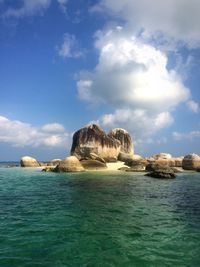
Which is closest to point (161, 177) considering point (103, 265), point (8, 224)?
point (8, 224)

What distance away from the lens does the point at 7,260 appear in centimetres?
970

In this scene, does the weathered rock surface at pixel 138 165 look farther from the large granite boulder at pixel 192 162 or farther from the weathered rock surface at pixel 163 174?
the weathered rock surface at pixel 163 174

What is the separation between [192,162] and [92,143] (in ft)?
59.0

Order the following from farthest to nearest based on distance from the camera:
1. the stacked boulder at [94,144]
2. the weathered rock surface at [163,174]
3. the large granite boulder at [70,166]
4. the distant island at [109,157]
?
the stacked boulder at [94,144] → the distant island at [109,157] → the large granite boulder at [70,166] → the weathered rock surface at [163,174]

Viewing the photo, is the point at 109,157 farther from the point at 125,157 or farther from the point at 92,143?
the point at 92,143

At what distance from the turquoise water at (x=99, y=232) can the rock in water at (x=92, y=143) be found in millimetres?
35927

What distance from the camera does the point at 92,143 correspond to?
58812 mm

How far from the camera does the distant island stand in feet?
167

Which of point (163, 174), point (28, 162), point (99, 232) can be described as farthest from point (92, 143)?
point (99, 232)

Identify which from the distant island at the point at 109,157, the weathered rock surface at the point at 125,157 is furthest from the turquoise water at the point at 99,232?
the weathered rock surface at the point at 125,157

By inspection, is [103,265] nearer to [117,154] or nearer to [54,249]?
[54,249]

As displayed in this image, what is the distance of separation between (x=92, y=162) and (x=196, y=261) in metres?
43.3

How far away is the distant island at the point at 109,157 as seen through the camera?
167 feet

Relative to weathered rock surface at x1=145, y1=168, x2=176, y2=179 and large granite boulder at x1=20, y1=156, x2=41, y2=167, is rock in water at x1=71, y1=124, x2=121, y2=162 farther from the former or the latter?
weathered rock surface at x1=145, y1=168, x2=176, y2=179
